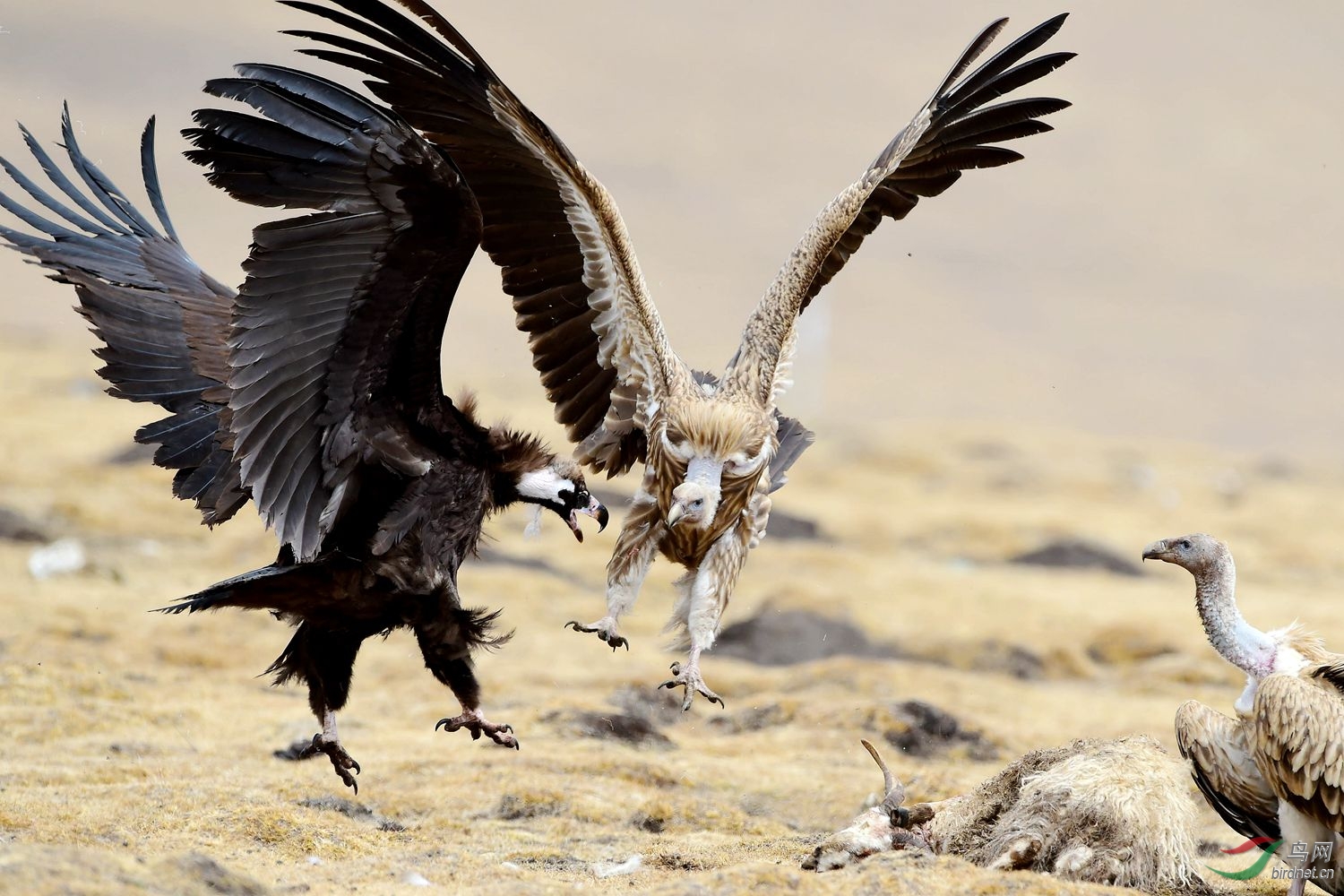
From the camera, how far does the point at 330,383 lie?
6.99 metres

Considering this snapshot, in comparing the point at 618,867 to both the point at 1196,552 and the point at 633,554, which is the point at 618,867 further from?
the point at 1196,552

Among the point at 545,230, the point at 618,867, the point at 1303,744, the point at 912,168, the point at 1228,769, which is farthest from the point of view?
the point at 912,168

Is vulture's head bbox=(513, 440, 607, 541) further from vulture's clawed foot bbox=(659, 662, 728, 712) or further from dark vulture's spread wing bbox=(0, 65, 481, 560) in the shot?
vulture's clawed foot bbox=(659, 662, 728, 712)

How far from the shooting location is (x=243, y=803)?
7.57 meters

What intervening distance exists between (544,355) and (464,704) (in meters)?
2.06

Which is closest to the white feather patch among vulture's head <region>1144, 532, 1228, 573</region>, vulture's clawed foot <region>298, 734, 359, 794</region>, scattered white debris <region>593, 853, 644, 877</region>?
vulture's clawed foot <region>298, 734, 359, 794</region>

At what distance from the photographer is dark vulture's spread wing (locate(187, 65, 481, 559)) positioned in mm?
6410

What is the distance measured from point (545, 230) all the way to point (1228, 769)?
433 cm

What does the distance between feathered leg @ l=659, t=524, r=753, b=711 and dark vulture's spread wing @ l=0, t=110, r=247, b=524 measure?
2451mm

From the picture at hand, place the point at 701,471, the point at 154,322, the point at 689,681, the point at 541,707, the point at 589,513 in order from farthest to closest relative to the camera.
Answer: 1. the point at 541,707
2. the point at 154,322
3. the point at 589,513
4. the point at 701,471
5. the point at 689,681

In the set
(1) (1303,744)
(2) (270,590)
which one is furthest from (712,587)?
(1) (1303,744)

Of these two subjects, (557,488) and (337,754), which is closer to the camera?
(337,754)

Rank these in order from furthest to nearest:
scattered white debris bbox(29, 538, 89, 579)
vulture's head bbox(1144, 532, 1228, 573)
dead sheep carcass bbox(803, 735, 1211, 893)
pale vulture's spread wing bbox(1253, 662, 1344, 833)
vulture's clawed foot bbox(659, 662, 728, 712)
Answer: scattered white debris bbox(29, 538, 89, 579)
vulture's clawed foot bbox(659, 662, 728, 712)
vulture's head bbox(1144, 532, 1228, 573)
dead sheep carcass bbox(803, 735, 1211, 893)
pale vulture's spread wing bbox(1253, 662, 1344, 833)

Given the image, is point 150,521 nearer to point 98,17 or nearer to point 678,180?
point 678,180
